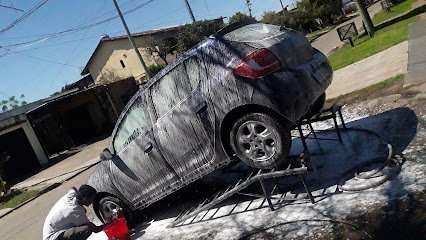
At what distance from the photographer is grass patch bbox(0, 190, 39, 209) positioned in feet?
53.9

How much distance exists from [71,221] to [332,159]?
3.50 m

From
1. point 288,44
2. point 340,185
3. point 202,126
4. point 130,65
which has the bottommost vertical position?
point 340,185

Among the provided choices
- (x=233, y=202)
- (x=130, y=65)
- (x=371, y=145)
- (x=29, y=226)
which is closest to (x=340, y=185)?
(x=371, y=145)

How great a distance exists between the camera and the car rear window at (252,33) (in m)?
5.74

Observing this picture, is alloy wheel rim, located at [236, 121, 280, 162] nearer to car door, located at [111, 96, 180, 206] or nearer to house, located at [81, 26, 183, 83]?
car door, located at [111, 96, 180, 206]

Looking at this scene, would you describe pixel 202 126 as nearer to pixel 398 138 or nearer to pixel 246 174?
pixel 246 174

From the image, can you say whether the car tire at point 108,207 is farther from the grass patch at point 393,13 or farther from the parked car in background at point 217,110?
the grass patch at point 393,13

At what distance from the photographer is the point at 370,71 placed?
35.1 ft

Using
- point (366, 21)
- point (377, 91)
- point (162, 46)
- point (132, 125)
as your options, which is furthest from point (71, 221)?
point (162, 46)

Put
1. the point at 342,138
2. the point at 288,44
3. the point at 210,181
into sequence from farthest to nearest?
1. the point at 210,181
2. the point at 342,138
3. the point at 288,44

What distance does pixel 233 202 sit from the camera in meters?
6.31

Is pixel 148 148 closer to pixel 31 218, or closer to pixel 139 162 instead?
pixel 139 162

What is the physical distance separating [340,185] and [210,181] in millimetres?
2636

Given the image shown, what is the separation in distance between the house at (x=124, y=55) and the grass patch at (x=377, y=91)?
35665mm
